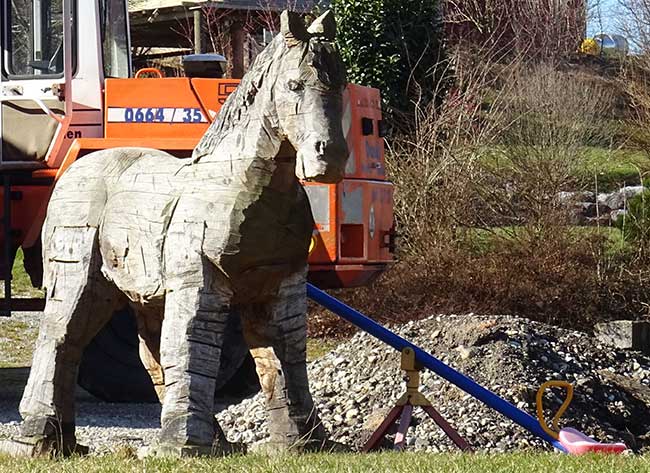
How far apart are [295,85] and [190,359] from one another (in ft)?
4.00

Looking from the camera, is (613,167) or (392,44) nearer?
(392,44)

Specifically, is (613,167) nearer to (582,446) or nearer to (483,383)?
(483,383)

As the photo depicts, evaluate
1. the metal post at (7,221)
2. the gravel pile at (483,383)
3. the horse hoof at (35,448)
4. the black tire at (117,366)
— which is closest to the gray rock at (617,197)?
the gravel pile at (483,383)

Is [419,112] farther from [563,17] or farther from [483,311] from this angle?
[563,17]

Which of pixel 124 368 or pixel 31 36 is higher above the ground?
pixel 31 36

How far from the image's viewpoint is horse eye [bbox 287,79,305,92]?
5427mm

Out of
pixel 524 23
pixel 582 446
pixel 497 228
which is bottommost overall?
pixel 582 446

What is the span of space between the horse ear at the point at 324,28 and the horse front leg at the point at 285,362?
104 centimetres

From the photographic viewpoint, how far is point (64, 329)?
6.30 metres

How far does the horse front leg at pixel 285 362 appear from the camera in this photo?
19.4 feet

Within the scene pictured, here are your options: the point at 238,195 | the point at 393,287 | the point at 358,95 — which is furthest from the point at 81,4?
the point at 393,287

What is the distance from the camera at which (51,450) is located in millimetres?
6254

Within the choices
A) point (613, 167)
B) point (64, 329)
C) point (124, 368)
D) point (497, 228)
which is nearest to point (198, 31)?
point (497, 228)

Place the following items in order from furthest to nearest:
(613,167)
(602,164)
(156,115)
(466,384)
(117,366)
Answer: (613,167), (602,164), (117,366), (156,115), (466,384)
